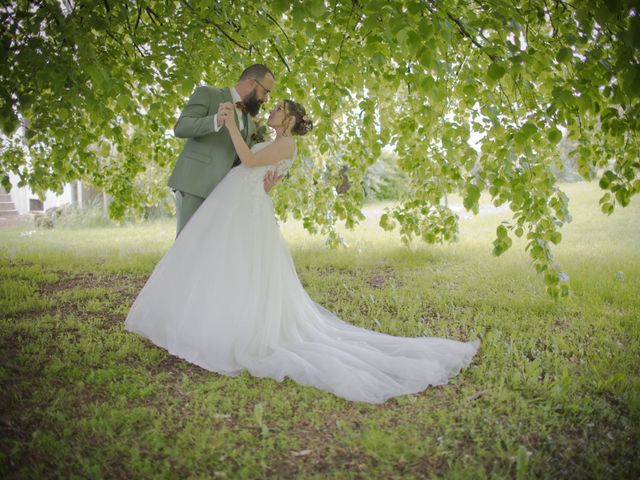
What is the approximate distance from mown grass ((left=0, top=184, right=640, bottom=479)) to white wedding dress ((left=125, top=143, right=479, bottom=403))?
0.52 ft

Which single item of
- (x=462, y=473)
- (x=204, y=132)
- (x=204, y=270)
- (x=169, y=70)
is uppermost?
(x=169, y=70)

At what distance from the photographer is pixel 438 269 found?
22.3ft

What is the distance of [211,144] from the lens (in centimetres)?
388

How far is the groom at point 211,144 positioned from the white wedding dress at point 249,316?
159 millimetres

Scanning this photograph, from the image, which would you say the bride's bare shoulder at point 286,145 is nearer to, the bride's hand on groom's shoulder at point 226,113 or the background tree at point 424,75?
the bride's hand on groom's shoulder at point 226,113

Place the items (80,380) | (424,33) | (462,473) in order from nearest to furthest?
(462,473)
(424,33)
(80,380)

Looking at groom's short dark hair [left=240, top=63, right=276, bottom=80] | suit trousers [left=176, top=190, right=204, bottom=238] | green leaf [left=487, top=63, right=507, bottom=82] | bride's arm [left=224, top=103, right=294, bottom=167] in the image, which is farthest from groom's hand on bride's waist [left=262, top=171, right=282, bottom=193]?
green leaf [left=487, top=63, right=507, bottom=82]

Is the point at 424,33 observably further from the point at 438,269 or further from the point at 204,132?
the point at 438,269

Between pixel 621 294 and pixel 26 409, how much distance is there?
5544mm

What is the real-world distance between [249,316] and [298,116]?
5.26ft

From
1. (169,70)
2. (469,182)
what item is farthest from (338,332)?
(169,70)

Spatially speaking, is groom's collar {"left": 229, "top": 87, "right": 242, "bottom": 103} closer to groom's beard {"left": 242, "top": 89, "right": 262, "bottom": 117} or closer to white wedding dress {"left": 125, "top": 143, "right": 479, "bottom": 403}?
groom's beard {"left": 242, "top": 89, "right": 262, "bottom": 117}

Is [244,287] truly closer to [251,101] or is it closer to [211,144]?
[211,144]

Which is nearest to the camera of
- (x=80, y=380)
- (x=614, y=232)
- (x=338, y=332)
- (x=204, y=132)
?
(x=80, y=380)
